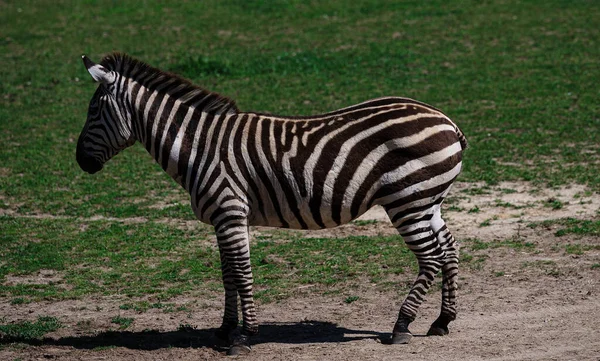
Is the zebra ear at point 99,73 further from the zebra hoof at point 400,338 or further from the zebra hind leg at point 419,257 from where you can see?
the zebra hoof at point 400,338

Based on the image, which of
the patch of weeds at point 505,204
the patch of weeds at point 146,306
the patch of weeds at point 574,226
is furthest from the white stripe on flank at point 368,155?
the patch of weeds at point 505,204

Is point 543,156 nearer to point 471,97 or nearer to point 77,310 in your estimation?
point 471,97

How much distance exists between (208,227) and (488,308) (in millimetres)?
4436

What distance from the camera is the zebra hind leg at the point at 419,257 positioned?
8.39 metres

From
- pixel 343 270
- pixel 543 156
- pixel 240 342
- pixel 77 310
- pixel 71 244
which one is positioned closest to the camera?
pixel 240 342

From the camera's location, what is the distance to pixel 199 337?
8.89 metres

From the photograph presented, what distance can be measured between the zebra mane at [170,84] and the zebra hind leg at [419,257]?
2.08 meters

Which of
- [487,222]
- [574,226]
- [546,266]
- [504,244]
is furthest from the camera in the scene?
[487,222]

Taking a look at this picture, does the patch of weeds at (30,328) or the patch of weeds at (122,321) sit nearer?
the patch of weeds at (30,328)

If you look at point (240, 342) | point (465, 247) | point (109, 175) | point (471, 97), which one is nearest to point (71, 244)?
point (109, 175)

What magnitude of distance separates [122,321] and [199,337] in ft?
3.14

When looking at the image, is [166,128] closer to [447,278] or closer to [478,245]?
[447,278]

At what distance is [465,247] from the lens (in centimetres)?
1102

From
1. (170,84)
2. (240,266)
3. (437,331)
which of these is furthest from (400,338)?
(170,84)
